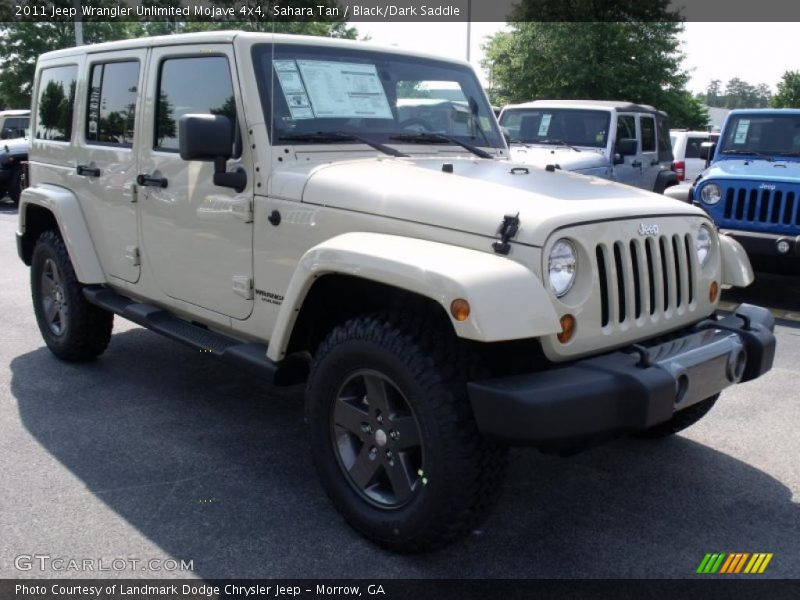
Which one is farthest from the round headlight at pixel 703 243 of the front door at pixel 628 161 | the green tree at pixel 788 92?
the green tree at pixel 788 92

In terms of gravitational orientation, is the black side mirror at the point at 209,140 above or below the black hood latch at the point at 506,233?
above

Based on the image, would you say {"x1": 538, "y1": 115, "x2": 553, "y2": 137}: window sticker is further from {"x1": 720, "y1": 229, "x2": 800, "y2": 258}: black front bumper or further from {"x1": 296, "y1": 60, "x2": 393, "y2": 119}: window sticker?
{"x1": 296, "y1": 60, "x2": 393, "y2": 119}: window sticker

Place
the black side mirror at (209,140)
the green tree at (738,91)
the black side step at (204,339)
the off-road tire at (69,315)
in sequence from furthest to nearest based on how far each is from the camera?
the green tree at (738,91)
the off-road tire at (69,315)
the black side step at (204,339)
the black side mirror at (209,140)

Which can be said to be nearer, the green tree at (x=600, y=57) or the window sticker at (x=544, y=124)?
the window sticker at (x=544, y=124)

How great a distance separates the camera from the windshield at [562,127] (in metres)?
10.8

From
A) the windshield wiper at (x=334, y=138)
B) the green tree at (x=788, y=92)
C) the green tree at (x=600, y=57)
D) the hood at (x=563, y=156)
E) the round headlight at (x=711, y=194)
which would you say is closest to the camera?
the windshield wiper at (x=334, y=138)

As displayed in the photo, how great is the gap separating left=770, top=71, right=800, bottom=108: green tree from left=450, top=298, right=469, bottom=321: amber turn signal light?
162ft

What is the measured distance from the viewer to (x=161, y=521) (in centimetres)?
334

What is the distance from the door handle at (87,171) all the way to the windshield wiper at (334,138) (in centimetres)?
173

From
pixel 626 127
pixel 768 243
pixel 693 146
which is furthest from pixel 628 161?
pixel 693 146

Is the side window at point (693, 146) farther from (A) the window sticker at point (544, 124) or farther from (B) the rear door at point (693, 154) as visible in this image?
(A) the window sticker at point (544, 124)

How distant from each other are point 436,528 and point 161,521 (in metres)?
1.21

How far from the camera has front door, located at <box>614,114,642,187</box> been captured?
10.9 meters

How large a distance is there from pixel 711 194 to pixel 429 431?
5.96 metres
